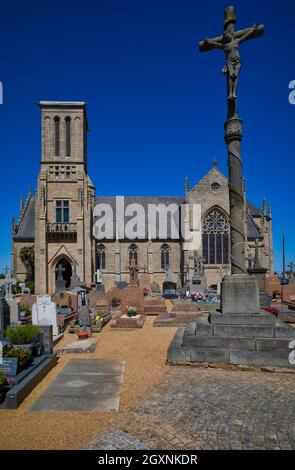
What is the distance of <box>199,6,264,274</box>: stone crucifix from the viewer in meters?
8.04

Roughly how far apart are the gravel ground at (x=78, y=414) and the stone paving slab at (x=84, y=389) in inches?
6.8

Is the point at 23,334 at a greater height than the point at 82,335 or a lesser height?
greater

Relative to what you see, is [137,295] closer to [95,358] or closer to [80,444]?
[95,358]

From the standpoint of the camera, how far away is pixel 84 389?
19.4ft

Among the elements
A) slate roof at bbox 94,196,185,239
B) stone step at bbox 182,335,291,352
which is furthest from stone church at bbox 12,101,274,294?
stone step at bbox 182,335,291,352

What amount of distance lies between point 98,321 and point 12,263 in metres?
23.1

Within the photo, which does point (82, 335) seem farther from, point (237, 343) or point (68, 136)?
point (68, 136)

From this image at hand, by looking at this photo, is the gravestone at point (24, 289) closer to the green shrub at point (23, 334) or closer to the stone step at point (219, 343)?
the green shrub at point (23, 334)

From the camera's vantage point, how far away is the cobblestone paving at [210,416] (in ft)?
12.7

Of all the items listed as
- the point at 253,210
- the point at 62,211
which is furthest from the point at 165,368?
the point at 253,210

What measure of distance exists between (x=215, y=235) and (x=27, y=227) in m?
21.5

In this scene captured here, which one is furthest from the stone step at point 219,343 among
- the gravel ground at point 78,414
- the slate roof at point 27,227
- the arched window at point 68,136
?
the slate roof at point 27,227
